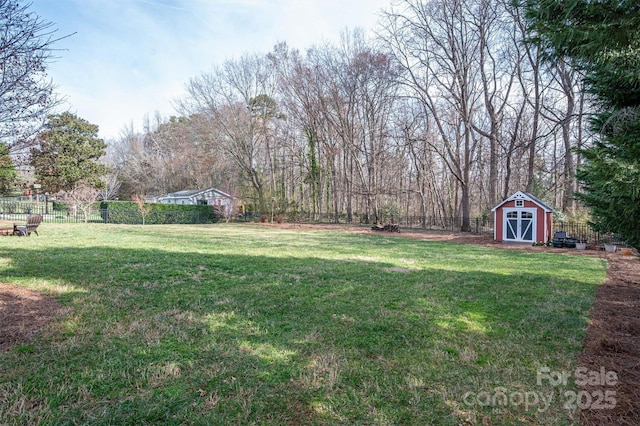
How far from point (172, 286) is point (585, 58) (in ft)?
18.7

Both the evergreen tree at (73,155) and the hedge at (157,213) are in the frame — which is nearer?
the hedge at (157,213)

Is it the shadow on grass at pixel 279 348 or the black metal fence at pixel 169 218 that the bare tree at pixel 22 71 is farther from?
the black metal fence at pixel 169 218

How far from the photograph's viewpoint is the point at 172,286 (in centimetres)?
527

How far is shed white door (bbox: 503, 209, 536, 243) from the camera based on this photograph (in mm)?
15164

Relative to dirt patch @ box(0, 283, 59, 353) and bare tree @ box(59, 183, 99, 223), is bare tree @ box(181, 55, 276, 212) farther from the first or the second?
dirt patch @ box(0, 283, 59, 353)

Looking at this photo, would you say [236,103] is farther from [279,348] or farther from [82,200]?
[279,348]

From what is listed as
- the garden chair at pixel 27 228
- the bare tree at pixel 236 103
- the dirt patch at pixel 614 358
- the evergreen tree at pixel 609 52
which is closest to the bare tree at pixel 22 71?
the evergreen tree at pixel 609 52

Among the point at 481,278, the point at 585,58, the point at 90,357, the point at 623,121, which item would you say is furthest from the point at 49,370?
the point at 481,278

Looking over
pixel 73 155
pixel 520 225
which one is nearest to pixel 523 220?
pixel 520 225

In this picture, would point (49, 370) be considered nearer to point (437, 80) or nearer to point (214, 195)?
point (437, 80)

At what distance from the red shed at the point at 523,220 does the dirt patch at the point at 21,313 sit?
16.6 m

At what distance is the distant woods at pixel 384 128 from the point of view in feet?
62.4

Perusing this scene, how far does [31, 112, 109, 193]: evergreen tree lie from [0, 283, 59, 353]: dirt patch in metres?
26.5

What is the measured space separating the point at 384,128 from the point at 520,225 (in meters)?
13.6
